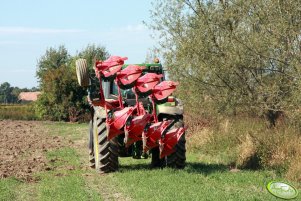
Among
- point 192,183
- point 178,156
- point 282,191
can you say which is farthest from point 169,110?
point 282,191

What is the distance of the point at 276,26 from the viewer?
32.0ft

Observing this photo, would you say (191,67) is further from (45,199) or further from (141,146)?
(45,199)

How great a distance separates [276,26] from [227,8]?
7.74 feet

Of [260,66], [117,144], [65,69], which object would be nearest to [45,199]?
[117,144]

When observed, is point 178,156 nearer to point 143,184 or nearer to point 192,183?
point 192,183

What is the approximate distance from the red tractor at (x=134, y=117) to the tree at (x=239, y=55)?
172 centimetres

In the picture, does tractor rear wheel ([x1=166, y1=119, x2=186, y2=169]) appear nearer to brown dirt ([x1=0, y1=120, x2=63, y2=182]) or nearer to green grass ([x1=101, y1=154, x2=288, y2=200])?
green grass ([x1=101, y1=154, x2=288, y2=200])

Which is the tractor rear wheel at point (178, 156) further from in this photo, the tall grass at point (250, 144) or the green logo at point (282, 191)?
the green logo at point (282, 191)

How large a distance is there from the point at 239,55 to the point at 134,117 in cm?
303

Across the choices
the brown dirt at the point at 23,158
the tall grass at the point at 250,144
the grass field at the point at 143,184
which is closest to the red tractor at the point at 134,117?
the grass field at the point at 143,184

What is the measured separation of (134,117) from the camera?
9508mm

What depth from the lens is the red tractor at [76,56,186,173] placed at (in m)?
9.54

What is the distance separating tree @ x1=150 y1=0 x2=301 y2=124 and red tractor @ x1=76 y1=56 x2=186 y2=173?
1.72 metres

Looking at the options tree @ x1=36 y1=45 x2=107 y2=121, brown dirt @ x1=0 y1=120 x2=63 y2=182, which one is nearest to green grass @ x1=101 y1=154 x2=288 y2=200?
brown dirt @ x1=0 y1=120 x2=63 y2=182
